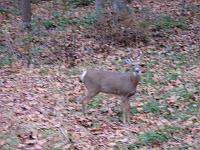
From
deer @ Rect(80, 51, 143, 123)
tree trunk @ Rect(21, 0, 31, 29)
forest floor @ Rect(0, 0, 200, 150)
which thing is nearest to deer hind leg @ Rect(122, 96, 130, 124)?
deer @ Rect(80, 51, 143, 123)

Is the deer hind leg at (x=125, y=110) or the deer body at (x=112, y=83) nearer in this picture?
the deer hind leg at (x=125, y=110)

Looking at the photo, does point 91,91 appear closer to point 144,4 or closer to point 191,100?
point 191,100

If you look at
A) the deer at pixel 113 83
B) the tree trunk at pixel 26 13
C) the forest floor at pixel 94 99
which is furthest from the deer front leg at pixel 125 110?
the tree trunk at pixel 26 13

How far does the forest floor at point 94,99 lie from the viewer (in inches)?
304

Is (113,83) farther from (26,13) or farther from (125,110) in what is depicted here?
(26,13)

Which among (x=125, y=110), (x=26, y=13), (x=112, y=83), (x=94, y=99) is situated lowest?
(x=94, y=99)

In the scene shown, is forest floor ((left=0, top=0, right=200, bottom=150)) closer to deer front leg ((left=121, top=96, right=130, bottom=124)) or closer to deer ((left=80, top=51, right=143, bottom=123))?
deer front leg ((left=121, top=96, right=130, bottom=124))

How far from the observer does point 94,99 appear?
33.8 ft

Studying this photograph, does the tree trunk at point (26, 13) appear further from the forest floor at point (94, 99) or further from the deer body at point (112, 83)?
the deer body at point (112, 83)

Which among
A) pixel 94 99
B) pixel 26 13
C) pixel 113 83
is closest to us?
pixel 113 83

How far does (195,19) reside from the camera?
18.0 meters

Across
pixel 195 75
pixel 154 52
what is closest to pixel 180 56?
pixel 154 52

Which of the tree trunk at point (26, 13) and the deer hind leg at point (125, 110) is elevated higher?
the tree trunk at point (26, 13)

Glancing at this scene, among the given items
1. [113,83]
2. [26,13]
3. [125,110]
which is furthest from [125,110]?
[26,13]
